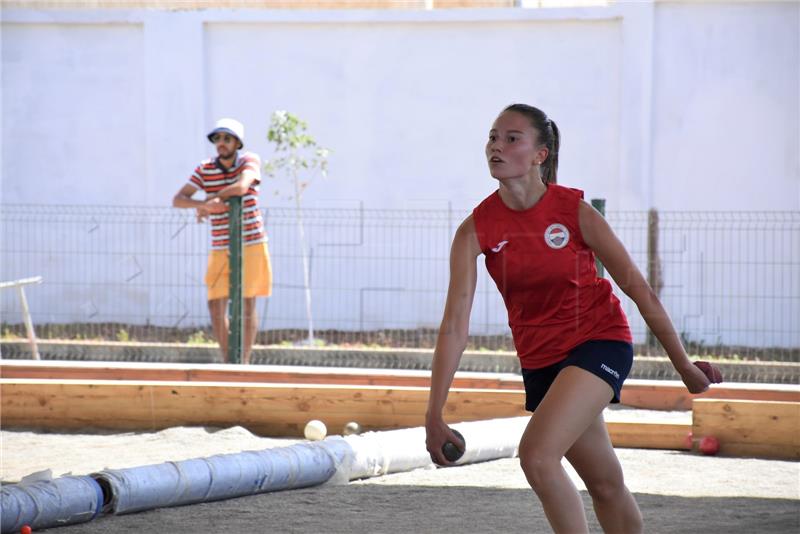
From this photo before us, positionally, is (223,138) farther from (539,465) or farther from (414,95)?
(539,465)

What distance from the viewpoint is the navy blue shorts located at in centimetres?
385

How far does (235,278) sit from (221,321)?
392 millimetres

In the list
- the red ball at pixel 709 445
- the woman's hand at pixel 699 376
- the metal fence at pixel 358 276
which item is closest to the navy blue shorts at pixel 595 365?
the woman's hand at pixel 699 376

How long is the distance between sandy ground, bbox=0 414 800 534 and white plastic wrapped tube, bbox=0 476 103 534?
0.07m

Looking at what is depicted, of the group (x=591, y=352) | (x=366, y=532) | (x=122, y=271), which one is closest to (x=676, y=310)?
(x=122, y=271)

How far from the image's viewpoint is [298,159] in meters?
13.2

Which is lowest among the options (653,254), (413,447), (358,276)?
(413,447)

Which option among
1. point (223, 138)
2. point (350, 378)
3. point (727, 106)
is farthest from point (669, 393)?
point (727, 106)

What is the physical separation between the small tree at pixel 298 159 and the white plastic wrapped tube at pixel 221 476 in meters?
6.04

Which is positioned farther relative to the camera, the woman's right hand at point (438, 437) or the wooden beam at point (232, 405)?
the wooden beam at point (232, 405)

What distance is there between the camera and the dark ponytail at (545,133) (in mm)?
4035

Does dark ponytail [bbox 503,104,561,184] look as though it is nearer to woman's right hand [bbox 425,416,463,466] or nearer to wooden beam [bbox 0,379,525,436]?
woman's right hand [bbox 425,416,463,466]

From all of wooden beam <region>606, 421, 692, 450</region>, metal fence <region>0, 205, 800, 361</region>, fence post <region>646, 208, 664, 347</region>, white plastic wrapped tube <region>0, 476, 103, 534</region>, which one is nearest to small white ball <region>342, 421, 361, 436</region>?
wooden beam <region>606, 421, 692, 450</region>

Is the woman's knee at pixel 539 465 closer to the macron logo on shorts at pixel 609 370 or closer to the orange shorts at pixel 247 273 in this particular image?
the macron logo on shorts at pixel 609 370
